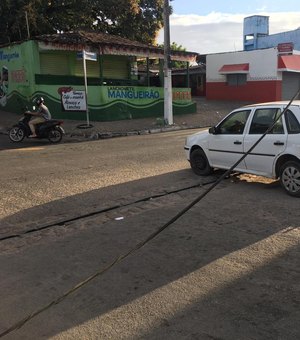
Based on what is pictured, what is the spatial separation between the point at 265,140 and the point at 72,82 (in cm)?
1817

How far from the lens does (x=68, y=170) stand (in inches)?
412

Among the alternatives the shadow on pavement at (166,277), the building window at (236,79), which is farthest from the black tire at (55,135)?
the building window at (236,79)

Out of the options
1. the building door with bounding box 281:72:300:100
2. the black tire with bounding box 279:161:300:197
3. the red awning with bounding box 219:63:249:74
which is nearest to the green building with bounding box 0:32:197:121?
the red awning with bounding box 219:63:249:74

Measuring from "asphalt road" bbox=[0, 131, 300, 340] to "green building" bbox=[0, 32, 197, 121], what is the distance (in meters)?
12.7

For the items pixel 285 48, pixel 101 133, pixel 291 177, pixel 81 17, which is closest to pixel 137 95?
pixel 101 133

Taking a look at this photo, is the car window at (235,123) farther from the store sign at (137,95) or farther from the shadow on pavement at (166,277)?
the store sign at (137,95)

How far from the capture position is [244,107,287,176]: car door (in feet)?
25.0

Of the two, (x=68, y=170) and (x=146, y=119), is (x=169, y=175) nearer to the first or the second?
(x=68, y=170)

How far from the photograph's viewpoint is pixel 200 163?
9.51 metres

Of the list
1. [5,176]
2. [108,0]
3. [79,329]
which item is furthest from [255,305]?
[108,0]

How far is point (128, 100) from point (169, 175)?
1489 centimetres

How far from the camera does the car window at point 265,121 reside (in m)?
7.70

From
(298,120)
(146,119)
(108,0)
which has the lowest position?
(146,119)

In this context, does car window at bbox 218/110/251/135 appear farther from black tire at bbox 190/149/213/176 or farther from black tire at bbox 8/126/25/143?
black tire at bbox 8/126/25/143
